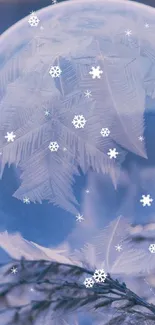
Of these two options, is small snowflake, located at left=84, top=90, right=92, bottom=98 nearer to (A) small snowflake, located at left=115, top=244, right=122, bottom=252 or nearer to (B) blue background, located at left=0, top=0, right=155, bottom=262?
(B) blue background, located at left=0, top=0, right=155, bottom=262

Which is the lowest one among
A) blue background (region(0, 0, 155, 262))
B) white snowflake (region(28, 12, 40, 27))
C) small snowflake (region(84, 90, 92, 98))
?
blue background (region(0, 0, 155, 262))

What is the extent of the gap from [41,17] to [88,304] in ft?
2.41

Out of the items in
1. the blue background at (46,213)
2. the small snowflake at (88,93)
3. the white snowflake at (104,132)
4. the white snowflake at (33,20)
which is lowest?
the blue background at (46,213)

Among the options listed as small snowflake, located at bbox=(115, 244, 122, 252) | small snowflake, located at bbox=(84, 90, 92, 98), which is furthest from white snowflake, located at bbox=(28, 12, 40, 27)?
small snowflake, located at bbox=(115, 244, 122, 252)

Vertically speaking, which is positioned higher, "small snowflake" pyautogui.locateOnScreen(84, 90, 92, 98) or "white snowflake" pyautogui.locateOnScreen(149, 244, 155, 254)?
"small snowflake" pyautogui.locateOnScreen(84, 90, 92, 98)

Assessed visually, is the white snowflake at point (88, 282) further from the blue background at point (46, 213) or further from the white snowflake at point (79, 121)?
the white snowflake at point (79, 121)

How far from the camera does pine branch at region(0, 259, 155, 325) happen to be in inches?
43.3

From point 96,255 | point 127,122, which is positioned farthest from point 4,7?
point 96,255

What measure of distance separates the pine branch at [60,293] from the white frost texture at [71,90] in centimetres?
17

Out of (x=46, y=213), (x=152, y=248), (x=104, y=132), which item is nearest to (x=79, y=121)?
(x=104, y=132)

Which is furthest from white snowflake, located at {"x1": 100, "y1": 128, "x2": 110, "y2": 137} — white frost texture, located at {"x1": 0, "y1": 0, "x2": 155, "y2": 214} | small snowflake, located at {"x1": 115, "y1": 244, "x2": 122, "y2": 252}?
small snowflake, located at {"x1": 115, "y1": 244, "x2": 122, "y2": 252}

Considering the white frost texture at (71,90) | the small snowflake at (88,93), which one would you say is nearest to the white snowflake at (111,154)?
the white frost texture at (71,90)

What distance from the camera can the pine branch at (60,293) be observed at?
1101 millimetres

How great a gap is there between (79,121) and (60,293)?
0.43 m
